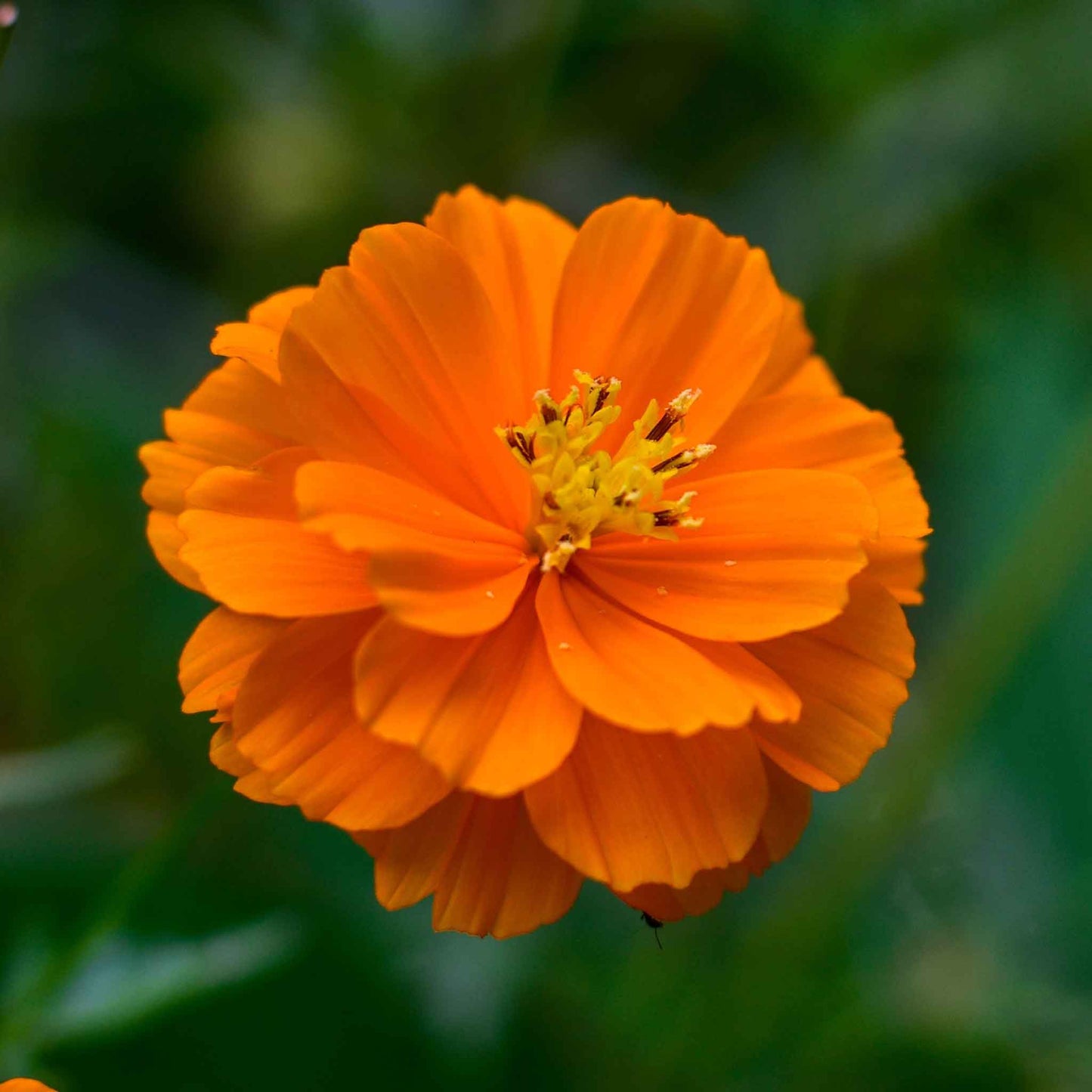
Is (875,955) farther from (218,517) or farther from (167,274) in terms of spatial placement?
(167,274)

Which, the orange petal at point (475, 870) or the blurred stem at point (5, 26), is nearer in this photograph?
the blurred stem at point (5, 26)

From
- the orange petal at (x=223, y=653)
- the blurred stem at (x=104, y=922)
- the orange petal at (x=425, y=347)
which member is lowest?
the blurred stem at (x=104, y=922)

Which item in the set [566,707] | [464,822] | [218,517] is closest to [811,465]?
[566,707]

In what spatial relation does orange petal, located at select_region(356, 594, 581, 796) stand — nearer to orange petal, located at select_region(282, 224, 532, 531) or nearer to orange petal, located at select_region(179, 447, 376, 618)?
orange petal, located at select_region(179, 447, 376, 618)

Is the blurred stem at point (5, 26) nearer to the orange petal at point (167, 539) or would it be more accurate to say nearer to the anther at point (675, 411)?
the orange petal at point (167, 539)

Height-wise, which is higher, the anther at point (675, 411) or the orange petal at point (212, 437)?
the anther at point (675, 411)

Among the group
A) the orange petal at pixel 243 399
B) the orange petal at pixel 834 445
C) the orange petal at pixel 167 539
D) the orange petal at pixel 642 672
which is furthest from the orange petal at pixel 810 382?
the orange petal at pixel 167 539

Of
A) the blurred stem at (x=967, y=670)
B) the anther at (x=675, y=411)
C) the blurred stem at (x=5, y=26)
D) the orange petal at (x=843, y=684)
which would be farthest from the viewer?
the blurred stem at (x=967, y=670)
